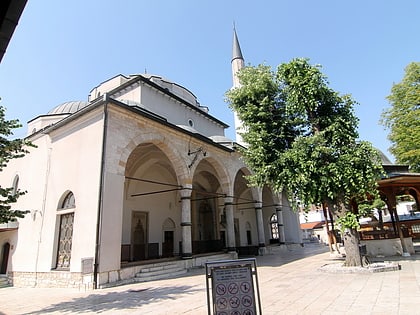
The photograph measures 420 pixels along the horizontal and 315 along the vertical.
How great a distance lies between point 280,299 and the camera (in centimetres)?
497

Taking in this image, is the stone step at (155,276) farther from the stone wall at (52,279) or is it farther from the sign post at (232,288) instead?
the sign post at (232,288)

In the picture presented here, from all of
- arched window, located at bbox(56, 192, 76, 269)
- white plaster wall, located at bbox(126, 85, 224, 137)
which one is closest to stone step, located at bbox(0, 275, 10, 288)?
arched window, located at bbox(56, 192, 76, 269)

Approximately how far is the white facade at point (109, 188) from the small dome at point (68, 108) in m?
0.08

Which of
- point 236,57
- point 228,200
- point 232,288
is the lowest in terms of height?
point 232,288

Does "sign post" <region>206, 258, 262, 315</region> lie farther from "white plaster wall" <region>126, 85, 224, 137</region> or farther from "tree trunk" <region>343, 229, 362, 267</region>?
"white plaster wall" <region>126, 85, 224, 137</region>

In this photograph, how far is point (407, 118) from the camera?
1478 centimetres

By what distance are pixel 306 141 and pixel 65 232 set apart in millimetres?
8421

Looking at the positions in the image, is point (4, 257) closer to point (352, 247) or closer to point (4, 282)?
point (4, 282)

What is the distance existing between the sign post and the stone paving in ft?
4.93

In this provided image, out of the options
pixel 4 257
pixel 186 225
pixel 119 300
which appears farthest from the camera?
pixel 4 257

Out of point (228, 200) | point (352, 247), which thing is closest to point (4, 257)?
point (228, 200)

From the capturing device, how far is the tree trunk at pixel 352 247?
7.75m

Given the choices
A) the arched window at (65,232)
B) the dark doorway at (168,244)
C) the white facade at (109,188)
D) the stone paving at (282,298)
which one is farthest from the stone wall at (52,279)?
the dark doorway at (168,244)

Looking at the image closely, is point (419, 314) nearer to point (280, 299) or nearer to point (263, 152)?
point (280, 299)
